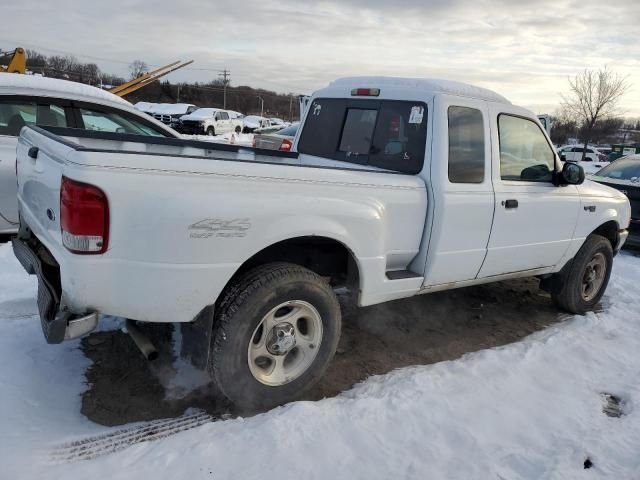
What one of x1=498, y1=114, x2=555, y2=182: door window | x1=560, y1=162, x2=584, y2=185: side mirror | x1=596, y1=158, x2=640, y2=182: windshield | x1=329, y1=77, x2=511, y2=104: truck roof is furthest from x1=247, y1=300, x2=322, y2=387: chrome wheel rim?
x1=596, y1=158, x2=640, y2=182: windshield

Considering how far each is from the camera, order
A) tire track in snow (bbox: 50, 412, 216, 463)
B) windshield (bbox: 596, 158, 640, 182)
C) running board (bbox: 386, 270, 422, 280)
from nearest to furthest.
Result: tire track in snow (bbox: 50, 412, 216, 463), running board (bbox: 386, 270, 422, 280), windshield (bbox: 596, 158, 640, 182)

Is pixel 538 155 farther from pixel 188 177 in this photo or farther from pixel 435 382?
pixel 188 177

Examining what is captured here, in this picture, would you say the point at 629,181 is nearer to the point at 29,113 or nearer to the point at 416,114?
the point at 416,114

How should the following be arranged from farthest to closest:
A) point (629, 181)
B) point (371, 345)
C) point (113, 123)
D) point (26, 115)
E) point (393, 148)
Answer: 1. point (629, 181)
2. point (113, 123)
3. point (26, 115)
4. point (371, 345)
5. point (393, 148)

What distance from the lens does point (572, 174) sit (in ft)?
14.8

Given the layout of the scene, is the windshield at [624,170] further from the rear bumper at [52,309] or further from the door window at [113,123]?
the rear bumper at [52,309]

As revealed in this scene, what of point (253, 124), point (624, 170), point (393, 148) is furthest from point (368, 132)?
point (253, 124)

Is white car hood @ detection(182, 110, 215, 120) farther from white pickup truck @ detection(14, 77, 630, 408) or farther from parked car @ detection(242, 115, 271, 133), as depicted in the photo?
white pickup truck @ detection(14, 77, 630, 408)

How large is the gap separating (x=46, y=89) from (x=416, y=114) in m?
4.08

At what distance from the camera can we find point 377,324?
4.64 m

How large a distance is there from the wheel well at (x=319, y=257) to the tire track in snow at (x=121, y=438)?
3.09 feet

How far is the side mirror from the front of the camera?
450 cm

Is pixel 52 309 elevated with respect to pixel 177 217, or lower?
lower

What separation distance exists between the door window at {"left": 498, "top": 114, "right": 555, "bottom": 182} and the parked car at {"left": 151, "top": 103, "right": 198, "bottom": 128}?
1243 inches
